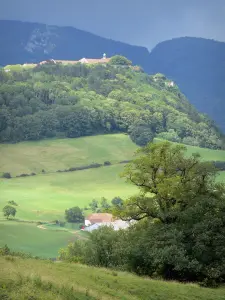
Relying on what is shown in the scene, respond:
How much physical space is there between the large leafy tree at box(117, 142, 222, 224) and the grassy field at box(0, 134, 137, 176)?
269 ft

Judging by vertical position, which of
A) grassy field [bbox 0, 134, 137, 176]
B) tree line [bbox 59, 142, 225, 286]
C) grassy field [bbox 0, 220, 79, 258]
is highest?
grassy field [bbox 0, 134, 137, 176]

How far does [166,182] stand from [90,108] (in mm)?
124731

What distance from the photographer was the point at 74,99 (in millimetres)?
159500

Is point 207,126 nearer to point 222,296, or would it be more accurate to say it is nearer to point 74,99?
point 74,99

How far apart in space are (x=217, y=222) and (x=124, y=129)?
410ft

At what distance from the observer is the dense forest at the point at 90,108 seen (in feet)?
452

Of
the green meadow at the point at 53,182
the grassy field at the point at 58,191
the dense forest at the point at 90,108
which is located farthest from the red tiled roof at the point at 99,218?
the dense forest at the point at 90,108

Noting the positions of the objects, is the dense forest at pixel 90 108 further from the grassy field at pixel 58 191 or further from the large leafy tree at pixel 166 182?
the large leafy tree at pixel 166 182

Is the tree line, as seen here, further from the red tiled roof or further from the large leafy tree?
the red tiled roof

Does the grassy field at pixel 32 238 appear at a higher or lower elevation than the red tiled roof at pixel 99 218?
lower

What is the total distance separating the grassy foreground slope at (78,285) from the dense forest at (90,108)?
115 metres

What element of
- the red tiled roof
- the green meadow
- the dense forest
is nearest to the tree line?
the green meadow

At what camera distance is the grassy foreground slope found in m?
13.0

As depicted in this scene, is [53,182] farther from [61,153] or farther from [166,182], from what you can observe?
[166,182]
